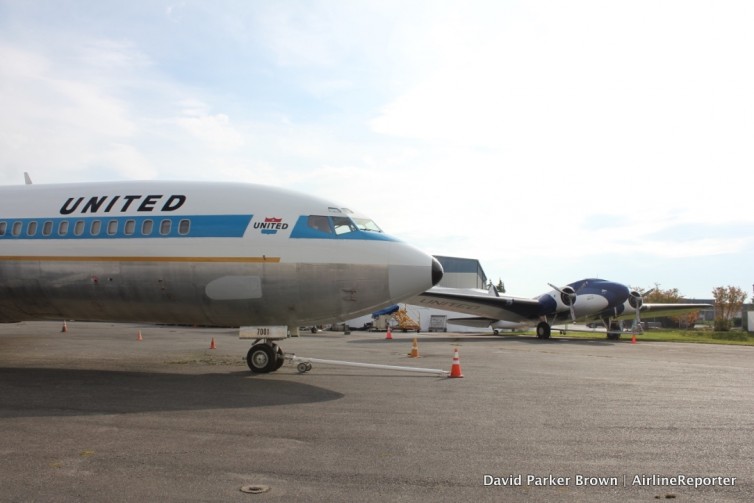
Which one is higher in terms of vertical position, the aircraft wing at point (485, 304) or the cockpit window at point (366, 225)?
the cockpit window at point (366, 225)

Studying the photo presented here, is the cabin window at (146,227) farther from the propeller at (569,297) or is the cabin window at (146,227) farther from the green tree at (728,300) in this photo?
the green tree at (728,300)

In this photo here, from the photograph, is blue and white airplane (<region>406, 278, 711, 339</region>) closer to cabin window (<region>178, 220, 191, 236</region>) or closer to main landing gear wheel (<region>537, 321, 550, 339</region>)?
main landing gear wheel (<region>537, 321, 550, 339</region>)

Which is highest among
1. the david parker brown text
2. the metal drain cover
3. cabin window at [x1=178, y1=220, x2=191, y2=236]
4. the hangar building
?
the hangar building

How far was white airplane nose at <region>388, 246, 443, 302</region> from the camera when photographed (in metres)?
12.4

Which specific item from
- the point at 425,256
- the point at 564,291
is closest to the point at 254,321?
the point at 425,256

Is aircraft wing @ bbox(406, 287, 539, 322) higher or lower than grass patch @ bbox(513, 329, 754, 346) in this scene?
higher

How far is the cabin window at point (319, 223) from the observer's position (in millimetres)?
12883

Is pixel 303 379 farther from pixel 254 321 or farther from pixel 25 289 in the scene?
pixel 25 289

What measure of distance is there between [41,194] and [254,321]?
670 cm

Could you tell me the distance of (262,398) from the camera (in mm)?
10562

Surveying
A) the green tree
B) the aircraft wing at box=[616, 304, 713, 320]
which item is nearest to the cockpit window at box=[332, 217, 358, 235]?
the aircraft wing at box=[616, 304, 713, 320]

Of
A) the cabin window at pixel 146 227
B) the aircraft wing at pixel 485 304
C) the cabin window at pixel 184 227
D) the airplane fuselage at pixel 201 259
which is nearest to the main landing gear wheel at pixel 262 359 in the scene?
the airplane fuselage at pixel 201 259

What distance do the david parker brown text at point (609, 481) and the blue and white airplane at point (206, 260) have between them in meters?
6.87

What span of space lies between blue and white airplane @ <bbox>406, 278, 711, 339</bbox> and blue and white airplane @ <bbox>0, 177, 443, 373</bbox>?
2208 cm
